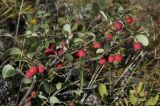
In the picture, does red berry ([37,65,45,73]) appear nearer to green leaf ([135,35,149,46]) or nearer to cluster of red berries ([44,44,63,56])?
cluster of red berries ([44,44,63,56])

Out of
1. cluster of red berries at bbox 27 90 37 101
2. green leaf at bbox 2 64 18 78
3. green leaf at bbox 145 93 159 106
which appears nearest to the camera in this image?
green leaf at bbox 2 64 18 78

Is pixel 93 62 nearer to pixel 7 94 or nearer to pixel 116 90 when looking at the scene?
pixel 116 90

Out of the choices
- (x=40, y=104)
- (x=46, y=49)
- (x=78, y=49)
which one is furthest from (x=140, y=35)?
(x=40, y=104)

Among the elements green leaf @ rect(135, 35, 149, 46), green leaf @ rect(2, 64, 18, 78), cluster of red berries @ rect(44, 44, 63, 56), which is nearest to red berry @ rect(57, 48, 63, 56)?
cluster of red berries @ rect(44, 44, 63, 56)

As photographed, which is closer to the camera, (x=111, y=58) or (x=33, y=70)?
(x=33, y=70)

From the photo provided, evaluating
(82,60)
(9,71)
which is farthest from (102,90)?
(9,71)

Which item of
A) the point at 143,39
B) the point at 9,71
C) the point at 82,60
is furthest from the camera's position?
the point at 143,39

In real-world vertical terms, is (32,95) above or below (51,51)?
below

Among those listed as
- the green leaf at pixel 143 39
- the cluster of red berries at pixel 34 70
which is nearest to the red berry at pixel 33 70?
the cluster of red berries at pixel 34 70

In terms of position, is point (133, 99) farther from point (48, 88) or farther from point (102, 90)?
point (48, 88)

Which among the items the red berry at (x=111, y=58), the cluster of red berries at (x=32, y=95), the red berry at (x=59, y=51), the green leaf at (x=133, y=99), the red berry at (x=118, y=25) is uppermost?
the red berry at (x=118, y=25)

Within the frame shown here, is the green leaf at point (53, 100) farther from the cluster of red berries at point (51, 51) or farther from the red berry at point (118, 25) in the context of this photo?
the red berry at point (118, 25)

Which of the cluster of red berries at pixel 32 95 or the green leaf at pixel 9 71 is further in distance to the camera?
the cluster of red berries at pixel 32 95

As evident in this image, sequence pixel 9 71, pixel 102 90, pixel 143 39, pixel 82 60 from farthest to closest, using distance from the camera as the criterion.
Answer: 1. pixel 102 90
2. pixel 143 39
3. pixel 82 60
4. pixel 9 71
